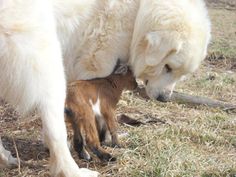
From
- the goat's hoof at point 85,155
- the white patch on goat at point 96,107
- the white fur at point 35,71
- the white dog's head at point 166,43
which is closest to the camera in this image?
the white fur at point 35,71

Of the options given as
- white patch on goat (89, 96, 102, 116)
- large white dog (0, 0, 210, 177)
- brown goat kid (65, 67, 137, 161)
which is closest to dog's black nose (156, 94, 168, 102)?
large white dog (0, 0, 210, 177)

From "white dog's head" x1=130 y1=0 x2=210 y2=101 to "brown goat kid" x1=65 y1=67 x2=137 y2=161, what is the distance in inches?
12.9

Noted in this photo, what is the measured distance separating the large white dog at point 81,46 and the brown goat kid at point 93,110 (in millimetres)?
208

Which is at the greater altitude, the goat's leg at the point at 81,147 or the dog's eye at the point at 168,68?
the dog's eye at the point at 168,68

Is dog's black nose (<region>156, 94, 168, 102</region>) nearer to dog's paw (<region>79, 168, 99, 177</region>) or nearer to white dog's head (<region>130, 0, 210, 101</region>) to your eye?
white dog's head (<region>130, 0, 210, 101</region>)

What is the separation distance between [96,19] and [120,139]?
1.19 metres

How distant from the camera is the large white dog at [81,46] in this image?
3.51 m

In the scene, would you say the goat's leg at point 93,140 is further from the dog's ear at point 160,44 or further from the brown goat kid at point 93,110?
the dog's ear at point 160,44

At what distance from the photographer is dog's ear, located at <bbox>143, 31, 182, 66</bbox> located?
4793 mm

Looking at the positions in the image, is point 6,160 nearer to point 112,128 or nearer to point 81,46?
point 112,128

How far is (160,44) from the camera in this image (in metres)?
4.81

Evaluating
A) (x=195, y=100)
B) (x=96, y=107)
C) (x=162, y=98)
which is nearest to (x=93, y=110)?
(x=96, y=107)

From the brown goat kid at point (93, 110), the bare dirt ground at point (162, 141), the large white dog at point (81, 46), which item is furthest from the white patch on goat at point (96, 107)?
the large white dog at point (81, 46)

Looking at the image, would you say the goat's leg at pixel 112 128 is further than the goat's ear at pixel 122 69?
No
